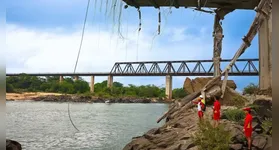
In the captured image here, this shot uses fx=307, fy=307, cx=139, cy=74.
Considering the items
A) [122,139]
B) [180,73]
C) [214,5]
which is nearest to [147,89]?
[180,73]

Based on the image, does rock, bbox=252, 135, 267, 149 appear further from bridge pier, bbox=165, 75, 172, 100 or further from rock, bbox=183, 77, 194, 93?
bridge pier, bbox=165, 75, 172, 100

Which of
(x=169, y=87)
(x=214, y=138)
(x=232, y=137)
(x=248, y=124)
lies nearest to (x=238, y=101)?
(x=232, y=137)

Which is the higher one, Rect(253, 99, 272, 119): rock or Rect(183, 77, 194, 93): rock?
Rect(183, 77, 194, 93): rock

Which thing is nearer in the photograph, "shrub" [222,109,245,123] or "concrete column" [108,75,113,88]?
"shrub" [222,109,245,123]

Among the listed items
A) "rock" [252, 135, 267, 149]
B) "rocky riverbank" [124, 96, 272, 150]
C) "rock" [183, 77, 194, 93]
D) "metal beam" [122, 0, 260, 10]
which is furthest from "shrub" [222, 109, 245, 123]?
"rock" [183, 77, 194, 93]

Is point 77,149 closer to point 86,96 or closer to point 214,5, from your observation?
point 214,5

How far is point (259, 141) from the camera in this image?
361cm

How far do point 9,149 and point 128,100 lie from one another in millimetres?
48504

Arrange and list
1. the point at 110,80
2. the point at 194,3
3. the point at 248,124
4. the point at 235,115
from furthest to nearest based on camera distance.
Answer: the point at 110,80 → the point at 235,115 → the point at 248,124 → the point at 194,3

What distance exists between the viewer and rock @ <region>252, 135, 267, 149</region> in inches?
138

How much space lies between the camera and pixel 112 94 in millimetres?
54094

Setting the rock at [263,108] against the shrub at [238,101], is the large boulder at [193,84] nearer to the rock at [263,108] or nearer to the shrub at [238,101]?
the shrub at [238,101]

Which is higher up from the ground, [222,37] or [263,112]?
[222,37]

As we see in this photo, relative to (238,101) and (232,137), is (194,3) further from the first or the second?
(238,101)
